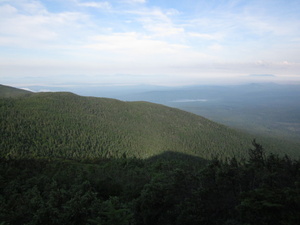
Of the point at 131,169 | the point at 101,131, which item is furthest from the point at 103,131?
the point at 131,169

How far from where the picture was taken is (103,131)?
12650 centimetres

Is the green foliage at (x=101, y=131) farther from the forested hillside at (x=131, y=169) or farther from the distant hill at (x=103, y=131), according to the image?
the forested hillside at (x=131, y=169)

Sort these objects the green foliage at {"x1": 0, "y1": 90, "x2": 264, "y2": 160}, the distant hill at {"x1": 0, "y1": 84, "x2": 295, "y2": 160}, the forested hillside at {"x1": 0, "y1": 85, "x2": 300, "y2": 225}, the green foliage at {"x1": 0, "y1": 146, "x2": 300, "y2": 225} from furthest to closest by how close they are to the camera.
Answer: the distant hill at {"x1": 0, "y1": 84, "x2": 295, "y2": 160} < the green foliage at {"x1": 0, "y1": 90, "x2": 264, "y2": 160} < the forested hillside at {"x1": 0, "y1": 85, "x2": 300, "y2": 225} < the green foliage at {"x1": 0, "y1": 146, "x2": 300, "y2": 225}

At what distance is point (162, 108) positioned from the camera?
191 m

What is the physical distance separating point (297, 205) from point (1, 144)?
92.4 meters

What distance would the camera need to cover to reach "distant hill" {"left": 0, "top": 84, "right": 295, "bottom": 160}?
9044cm

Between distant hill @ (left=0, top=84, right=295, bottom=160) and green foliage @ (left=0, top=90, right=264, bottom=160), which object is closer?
green foliage @ (left=0, top=90, right=264, bottom=160)

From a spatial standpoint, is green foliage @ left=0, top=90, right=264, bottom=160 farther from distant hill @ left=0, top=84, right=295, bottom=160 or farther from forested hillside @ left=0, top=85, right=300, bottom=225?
forested hillside @ left=0, top=85, right=300, bottom=225

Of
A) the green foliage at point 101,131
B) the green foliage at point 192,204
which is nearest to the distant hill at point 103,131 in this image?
the green foliage at point 101,131

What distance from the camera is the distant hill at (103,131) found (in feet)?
297

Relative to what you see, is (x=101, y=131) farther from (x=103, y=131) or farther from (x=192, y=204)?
(x=192, y=204)

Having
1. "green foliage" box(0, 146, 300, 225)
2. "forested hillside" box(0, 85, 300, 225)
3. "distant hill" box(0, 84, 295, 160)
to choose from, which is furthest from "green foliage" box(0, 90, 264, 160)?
"green foliage" box(0, 146, 300, 225)

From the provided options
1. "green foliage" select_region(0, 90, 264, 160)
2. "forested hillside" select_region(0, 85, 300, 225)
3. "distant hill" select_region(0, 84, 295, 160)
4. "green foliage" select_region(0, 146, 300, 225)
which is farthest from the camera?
"distant hill" select_region(0, 84, 295, 160)

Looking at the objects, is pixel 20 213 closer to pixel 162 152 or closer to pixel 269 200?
pixel 269 200
